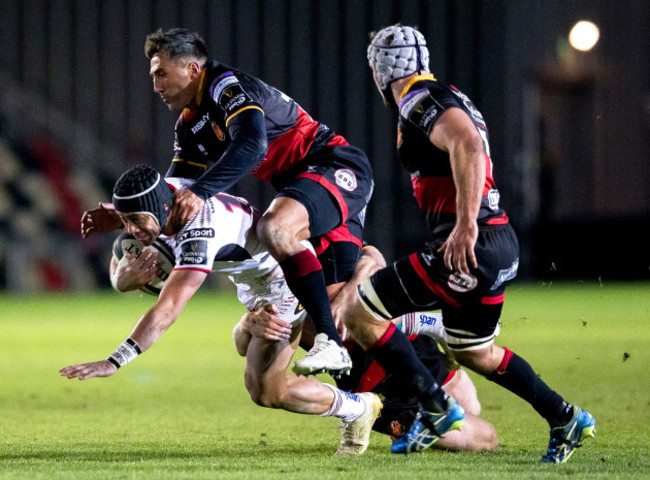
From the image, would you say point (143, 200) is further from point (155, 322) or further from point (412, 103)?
point (412, 103)

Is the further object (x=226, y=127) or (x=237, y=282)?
(x=237, y=282)

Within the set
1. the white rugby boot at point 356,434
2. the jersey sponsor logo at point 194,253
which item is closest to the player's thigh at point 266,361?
the white rugby boot at point 356,434

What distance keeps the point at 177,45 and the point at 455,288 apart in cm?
213

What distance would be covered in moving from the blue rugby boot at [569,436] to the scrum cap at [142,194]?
6.82 ft

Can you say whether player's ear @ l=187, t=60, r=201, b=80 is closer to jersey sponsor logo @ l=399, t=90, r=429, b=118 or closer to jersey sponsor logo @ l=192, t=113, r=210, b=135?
jersey sponsor logo @ l=192, t=113, r=210, b=135

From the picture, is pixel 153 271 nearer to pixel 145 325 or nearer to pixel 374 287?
pixel 145 325

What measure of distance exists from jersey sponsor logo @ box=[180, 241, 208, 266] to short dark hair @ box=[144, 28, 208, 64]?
1.29m

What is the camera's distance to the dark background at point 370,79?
72.1ft

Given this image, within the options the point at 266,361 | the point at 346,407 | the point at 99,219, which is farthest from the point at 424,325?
the point at 99,219

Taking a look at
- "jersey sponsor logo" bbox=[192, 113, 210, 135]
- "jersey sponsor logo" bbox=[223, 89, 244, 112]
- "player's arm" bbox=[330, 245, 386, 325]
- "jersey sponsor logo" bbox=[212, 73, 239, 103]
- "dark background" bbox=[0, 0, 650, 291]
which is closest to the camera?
"jersey sponsor logo" bbox=[223, 89, 244, 112]

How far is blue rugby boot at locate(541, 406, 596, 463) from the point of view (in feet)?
17.1

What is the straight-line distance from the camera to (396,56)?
549 centimetres

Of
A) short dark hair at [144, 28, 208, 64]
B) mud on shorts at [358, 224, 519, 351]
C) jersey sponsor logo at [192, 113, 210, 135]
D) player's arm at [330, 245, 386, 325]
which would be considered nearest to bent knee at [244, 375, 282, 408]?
player's arm at [330, 245, 386, 325]

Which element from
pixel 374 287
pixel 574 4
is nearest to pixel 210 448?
pixel 374 287
